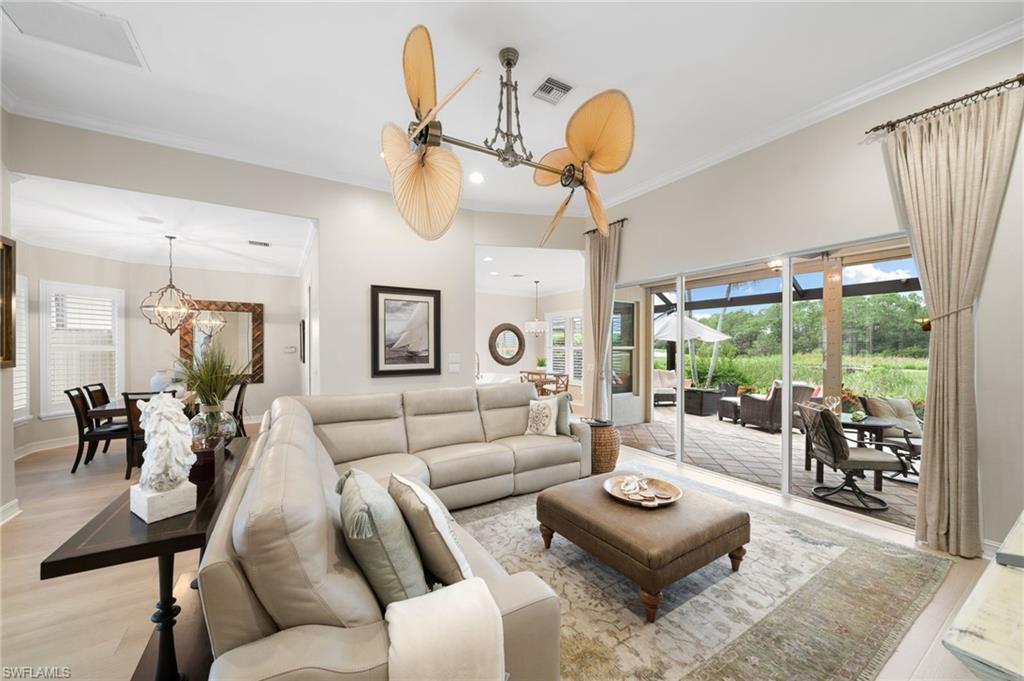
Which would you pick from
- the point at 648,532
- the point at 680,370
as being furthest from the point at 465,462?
the point at 680,370

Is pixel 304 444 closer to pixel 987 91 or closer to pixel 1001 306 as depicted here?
pixel 1001 306

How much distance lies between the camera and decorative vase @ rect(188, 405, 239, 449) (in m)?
1.92

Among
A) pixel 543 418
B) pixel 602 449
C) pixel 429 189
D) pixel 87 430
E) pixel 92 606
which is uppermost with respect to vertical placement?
pixel 429 189

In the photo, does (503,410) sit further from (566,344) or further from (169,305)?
(566,344)

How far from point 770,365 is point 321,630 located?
4070 mm

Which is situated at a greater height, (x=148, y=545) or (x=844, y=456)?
(x=148, y=545)

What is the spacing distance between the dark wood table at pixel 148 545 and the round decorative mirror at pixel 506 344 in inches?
325

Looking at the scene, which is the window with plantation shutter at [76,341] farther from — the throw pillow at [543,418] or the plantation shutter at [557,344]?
the plantation shutter at [557,344]

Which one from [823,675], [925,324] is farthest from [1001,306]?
[823,675]

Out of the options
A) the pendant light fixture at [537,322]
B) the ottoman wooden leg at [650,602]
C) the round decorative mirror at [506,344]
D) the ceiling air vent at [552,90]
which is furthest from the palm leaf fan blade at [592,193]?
the round decorative mirror at [506,344]

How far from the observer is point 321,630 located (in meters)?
1.00

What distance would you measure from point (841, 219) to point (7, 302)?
667cm

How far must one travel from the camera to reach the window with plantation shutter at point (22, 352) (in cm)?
466

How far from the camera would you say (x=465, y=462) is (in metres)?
3.20
